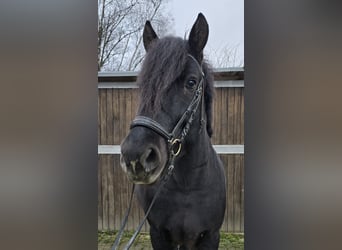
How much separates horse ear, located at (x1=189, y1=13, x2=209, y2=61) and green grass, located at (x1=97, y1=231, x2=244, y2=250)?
0.61 m

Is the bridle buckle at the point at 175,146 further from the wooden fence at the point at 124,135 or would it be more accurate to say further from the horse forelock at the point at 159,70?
the wooden fence at the point at 124,135

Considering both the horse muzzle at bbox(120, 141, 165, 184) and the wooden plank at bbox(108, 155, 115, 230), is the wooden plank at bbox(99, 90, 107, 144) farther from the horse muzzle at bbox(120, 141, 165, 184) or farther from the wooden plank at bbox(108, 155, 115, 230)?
the horse muzzle at bbox(120, 141, 165, 184)

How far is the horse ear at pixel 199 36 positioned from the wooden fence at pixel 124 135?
0.46 ft

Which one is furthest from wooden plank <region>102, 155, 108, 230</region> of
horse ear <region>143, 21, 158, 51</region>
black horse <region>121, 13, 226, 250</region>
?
horse ear <region>143, 21, 158, 51</region>

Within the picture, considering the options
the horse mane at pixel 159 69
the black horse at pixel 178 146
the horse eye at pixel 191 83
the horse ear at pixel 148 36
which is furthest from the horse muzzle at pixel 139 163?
the horse ear at pixel 148 36

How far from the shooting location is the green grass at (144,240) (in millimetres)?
965

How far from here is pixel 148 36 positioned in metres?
0.94

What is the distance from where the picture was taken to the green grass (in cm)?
96

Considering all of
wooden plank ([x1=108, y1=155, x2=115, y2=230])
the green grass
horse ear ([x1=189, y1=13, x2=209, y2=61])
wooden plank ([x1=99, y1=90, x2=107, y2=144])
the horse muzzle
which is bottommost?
the green grass
